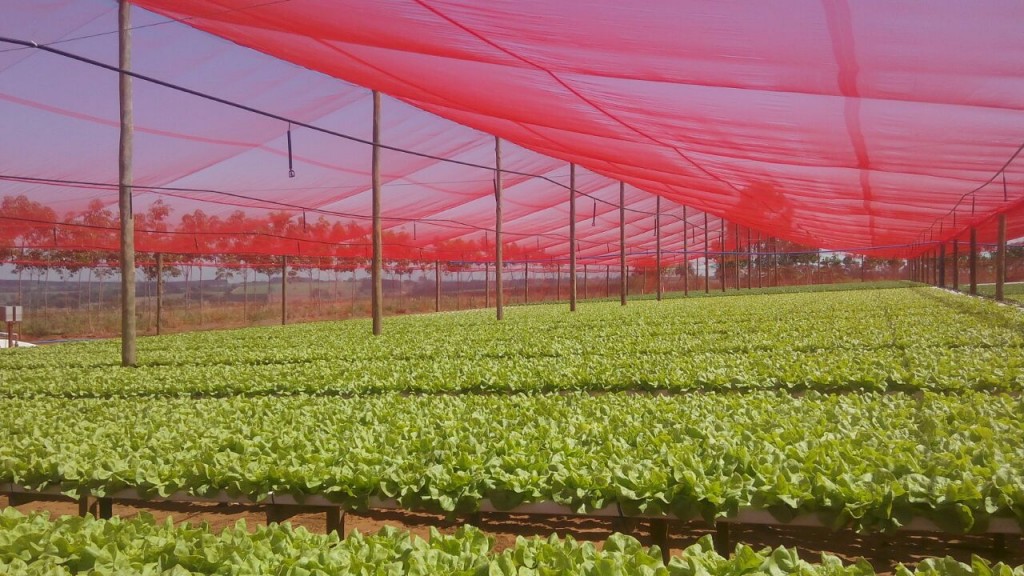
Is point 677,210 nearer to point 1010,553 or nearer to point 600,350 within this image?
point 600,350

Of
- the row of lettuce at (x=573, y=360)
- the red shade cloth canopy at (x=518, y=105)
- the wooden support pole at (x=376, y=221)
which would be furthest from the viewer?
the wooden support pole at (x=376, y=221)

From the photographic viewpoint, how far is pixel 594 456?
468cm

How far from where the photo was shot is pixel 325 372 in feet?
31.2

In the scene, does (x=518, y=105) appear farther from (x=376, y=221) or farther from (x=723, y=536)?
(x=723, y=536)

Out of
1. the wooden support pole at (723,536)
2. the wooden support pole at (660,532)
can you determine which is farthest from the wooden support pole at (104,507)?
the wooden support pole at (723,536)

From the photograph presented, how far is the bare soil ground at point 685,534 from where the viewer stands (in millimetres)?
4387

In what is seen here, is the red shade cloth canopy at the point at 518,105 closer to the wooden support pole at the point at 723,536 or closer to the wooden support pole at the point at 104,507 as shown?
the wooden support pole at the point at 723,536

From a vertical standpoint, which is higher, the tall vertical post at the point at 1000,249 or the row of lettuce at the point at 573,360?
the tall vertical post at the point at 1000,249

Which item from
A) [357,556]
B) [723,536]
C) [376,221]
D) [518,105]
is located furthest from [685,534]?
[376,221]

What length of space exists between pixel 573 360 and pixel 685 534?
526cm

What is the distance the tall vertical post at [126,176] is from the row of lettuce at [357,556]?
7.97m

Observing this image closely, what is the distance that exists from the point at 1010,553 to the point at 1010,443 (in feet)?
2.66

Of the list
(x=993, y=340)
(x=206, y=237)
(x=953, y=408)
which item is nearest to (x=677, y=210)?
(x=206, y=237)

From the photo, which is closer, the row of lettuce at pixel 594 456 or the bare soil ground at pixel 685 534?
the row of lettuce at pixel 594 456
